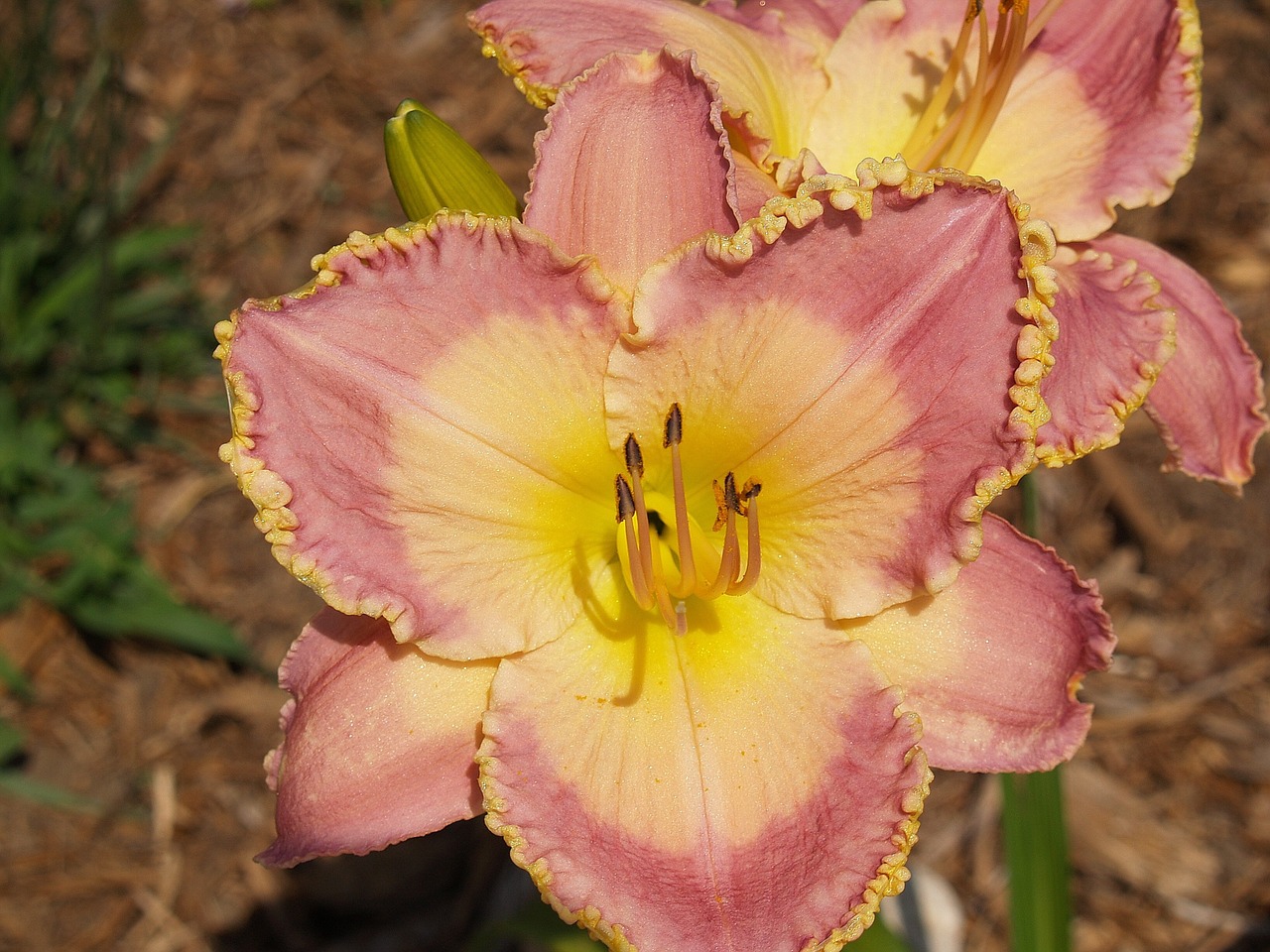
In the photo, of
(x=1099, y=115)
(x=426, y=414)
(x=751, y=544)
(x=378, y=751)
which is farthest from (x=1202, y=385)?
(x=378, y=751)

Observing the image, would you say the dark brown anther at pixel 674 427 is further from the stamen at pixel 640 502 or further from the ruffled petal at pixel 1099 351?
the ruffled petal at pixel 1099 351

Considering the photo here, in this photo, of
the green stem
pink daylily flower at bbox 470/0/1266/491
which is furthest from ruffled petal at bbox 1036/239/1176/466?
the green stem

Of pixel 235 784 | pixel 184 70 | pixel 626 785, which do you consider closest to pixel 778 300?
pixel 626 785

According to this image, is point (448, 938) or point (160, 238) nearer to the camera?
point (448, 938)

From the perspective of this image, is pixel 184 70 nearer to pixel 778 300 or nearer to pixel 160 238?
pixel 160 238

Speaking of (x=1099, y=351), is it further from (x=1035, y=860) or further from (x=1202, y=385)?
(x=1035, y=860)

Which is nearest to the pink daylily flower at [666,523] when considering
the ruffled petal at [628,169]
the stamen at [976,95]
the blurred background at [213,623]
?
the ruffled petal at [628,169]
